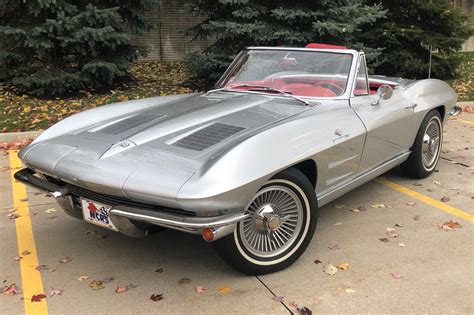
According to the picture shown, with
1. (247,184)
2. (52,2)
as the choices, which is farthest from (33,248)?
(52,2)

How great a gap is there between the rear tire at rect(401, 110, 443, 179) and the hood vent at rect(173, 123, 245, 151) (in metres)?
2.44

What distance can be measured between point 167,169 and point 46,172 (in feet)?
3.04

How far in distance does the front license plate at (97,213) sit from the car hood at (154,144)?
0.51 ft

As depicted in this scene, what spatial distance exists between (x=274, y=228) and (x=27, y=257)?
1839 mm

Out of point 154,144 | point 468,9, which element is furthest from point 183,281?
point 468,9

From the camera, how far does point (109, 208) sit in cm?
293

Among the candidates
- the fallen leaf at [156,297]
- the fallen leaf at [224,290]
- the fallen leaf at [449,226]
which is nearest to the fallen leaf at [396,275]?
the fallen leaf at [449,226]

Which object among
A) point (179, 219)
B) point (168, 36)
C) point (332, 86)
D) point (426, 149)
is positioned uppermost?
point (332, 86)

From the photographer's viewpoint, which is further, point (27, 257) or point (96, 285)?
point (27, 257)

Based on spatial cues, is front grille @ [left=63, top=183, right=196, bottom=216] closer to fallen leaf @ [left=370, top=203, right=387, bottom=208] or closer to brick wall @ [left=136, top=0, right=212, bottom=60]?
fallen leaf @ [left=370, top=203, right=387, bottom=208]

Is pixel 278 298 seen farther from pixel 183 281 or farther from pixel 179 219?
pixel 179 219

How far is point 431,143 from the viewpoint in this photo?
5195mm

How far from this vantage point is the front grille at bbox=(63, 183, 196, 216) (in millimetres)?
2771

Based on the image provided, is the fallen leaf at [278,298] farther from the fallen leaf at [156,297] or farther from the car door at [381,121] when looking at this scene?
the car door at [381,121]
